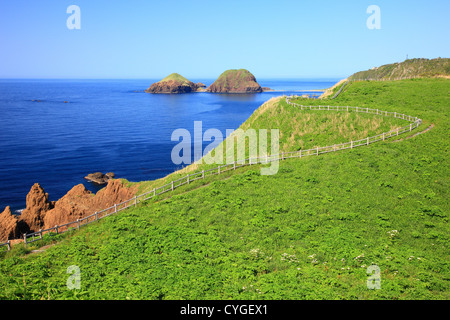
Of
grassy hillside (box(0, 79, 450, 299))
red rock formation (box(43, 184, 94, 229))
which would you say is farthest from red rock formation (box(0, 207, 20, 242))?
grassy hillside (box(0, 79, 450, 299))

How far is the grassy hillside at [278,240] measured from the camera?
1523cm

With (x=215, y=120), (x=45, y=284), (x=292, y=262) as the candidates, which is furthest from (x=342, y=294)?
(x=215, y=120)

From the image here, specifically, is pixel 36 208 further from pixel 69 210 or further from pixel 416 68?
pixel 416 68

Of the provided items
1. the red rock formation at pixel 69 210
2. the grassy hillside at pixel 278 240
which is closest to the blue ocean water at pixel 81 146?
the red rock formation at pixel 69 210

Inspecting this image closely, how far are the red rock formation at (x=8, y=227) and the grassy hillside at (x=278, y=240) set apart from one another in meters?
15.2

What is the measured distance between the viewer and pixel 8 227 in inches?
1307

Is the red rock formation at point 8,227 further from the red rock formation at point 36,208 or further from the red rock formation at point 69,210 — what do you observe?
the red rock formation at point 36,208

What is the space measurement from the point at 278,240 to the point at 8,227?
27.9 meters

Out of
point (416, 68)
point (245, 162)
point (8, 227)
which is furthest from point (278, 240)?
point (416, 68)

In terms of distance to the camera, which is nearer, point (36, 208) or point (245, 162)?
point (245, 162)

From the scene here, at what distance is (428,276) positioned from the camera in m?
16.1

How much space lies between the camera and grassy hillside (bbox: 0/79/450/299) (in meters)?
15.2

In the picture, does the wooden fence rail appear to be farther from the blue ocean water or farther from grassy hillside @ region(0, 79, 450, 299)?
the blue ocean water
